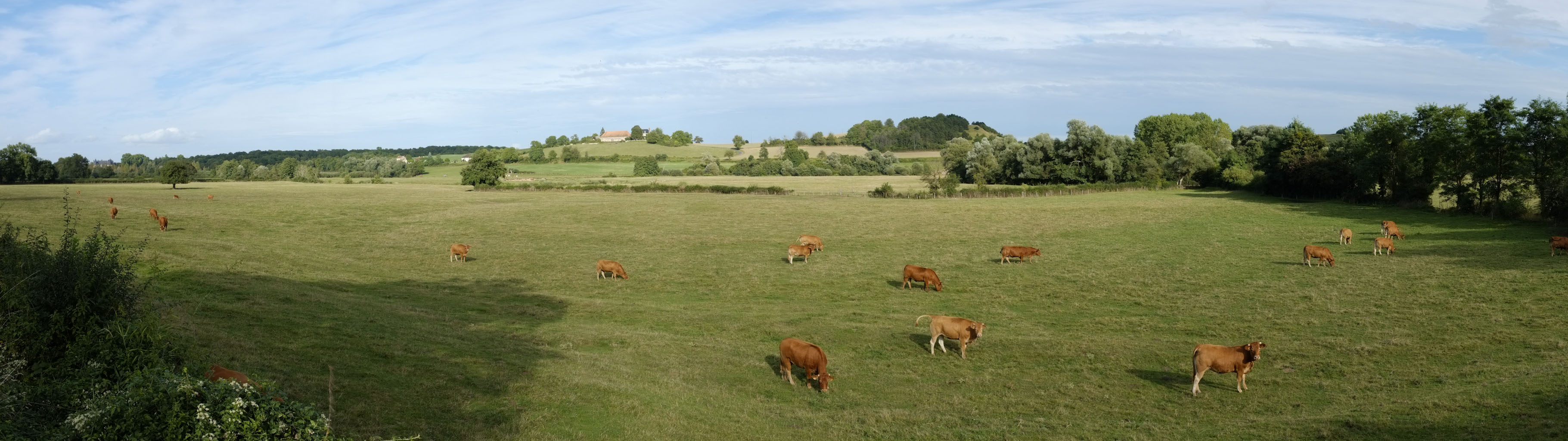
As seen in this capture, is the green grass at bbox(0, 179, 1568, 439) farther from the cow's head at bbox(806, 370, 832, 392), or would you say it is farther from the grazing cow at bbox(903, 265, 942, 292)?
the grazing cow at bbox(903, 265, 942, 292)

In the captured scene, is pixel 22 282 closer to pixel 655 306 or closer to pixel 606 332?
pixel 606 332

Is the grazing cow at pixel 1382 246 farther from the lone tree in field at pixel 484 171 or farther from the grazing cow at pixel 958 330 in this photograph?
the lone tree in field at pixel 484 171

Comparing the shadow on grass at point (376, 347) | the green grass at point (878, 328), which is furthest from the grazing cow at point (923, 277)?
the shadow on grass at point (376, 347)

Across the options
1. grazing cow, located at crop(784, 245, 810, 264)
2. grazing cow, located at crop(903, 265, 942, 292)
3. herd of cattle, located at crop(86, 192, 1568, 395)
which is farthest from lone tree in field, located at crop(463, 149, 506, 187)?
herd of cattle, located at crop(86, 192, 1568, 395)

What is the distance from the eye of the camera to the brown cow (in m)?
38.0

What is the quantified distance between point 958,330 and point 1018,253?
16137 mm

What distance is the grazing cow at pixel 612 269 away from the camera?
30219 mm

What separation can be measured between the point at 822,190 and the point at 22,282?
74734mm

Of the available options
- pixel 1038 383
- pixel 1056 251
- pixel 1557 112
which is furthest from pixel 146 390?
pixel 1557 112

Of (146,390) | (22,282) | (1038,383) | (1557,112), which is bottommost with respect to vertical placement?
(1038,383)

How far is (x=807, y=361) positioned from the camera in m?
16.0

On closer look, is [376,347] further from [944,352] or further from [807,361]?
[944,352]

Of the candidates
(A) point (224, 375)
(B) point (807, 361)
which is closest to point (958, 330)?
(B) point (807, 361)

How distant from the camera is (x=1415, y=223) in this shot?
43125mm
